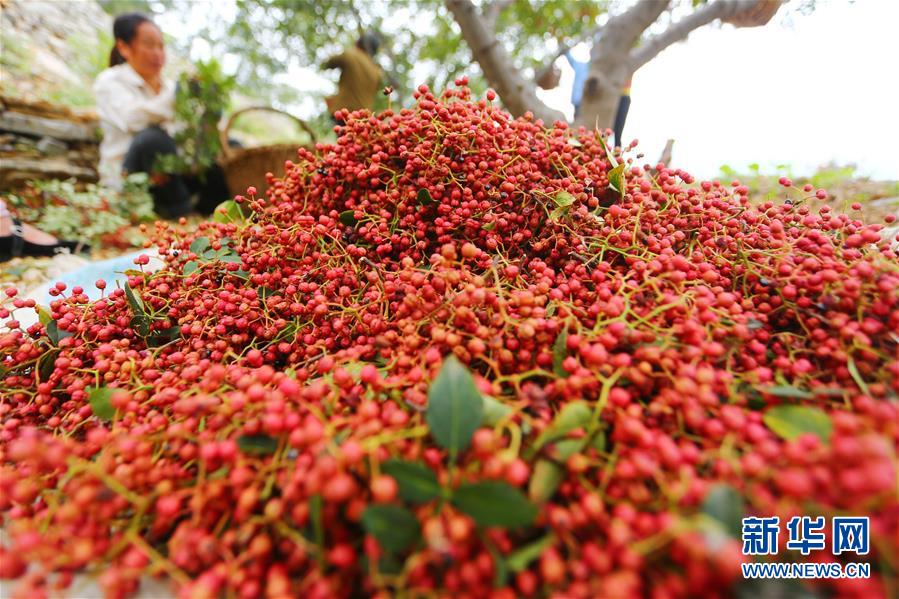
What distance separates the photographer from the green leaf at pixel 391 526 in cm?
34

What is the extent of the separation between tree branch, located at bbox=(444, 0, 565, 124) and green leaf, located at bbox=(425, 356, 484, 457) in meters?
2.57

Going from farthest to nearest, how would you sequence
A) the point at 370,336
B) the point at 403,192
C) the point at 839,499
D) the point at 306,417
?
the point at 403,192
the point at 370,336
the point at 306,417
the point at 839,499

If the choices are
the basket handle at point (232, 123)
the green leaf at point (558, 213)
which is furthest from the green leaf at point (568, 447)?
the basket handle at point (232, 123)

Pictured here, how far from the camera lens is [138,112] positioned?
3.04 m

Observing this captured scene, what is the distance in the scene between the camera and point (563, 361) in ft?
1.66

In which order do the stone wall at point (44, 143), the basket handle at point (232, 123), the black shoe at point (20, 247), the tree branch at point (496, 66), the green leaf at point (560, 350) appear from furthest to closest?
the stone wall at point (44, 143), the tree branch at point (496, 66), the basket handle at point (232, 123), the black shoe at point (20, 247), the green leaf at point (560, 350)

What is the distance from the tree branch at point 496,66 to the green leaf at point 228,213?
7.05 ft

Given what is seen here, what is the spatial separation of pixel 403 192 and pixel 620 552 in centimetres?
67

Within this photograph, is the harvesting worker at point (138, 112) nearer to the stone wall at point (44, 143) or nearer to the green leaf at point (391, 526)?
the stone wall at point (44, 143)

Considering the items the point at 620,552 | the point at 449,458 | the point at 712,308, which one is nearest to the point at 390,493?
the point at 449,458

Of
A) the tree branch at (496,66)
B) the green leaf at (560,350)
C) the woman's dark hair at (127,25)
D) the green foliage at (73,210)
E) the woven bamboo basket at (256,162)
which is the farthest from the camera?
the woman's dark hair at (127,25)

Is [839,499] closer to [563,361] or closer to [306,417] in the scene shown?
[563,361]

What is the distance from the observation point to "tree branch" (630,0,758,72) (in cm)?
275
